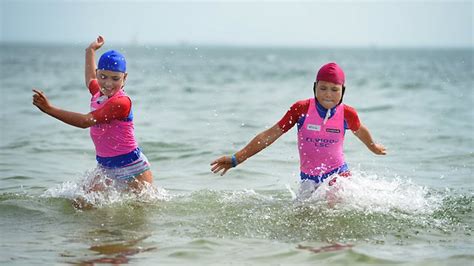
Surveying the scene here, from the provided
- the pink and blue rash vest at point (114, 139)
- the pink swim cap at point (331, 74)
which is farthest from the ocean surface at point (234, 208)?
the pink swim cap at point (331, 74)

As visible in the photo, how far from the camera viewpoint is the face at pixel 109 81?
7.61 metres

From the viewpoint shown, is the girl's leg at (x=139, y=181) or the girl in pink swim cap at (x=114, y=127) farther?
the girl's leg at (x=139, y=181)

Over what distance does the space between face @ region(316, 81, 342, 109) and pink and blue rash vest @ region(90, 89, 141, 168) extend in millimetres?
2093

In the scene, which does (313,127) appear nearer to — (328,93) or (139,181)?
(328,93)

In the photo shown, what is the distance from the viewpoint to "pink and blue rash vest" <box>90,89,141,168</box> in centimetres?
768

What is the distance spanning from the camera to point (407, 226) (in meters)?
7.03

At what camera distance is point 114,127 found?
25.3 feet

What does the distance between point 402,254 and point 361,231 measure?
75 centimetres

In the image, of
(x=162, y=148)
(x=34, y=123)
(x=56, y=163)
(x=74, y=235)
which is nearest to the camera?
(x=74, y=235)

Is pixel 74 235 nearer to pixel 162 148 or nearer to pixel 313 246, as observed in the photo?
pixel 313 246

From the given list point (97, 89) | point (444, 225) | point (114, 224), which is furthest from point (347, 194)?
point (97, 89)

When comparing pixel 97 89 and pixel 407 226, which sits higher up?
pixel 97 89

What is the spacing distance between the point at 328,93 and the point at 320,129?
1.28ft

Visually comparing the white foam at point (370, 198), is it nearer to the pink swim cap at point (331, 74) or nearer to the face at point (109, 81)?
the pink swim cap at point (331, 74)
